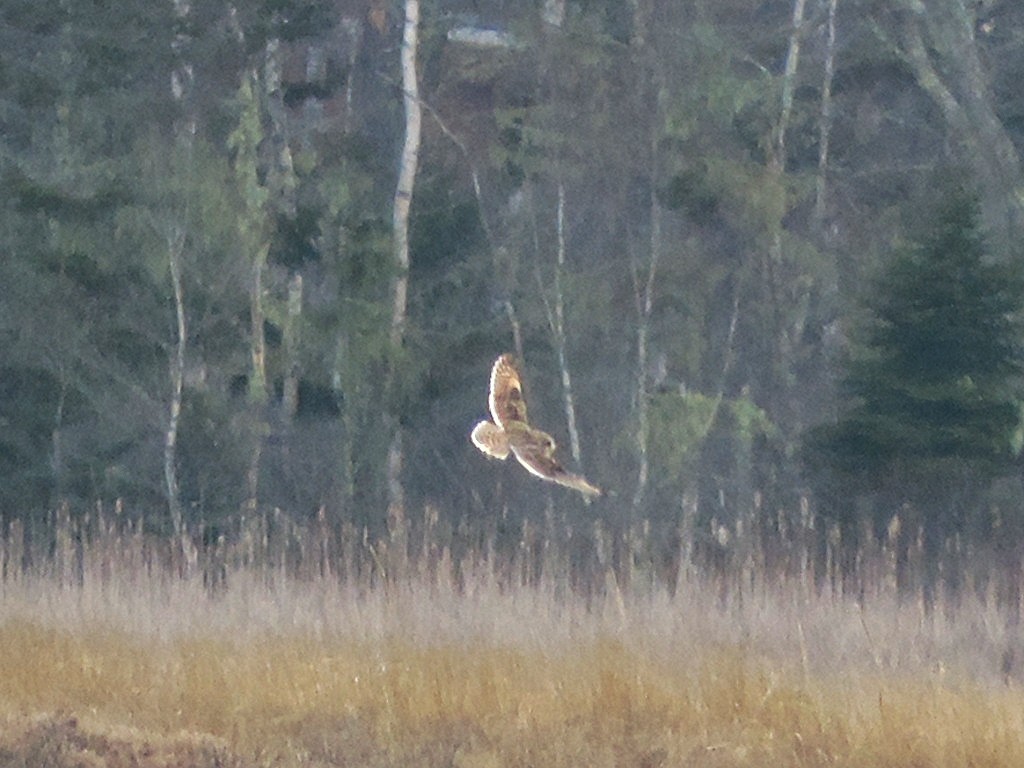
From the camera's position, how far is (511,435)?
694 centimetres

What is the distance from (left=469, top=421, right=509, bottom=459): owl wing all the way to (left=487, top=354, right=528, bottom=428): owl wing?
75mm

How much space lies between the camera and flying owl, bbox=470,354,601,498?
687 cm

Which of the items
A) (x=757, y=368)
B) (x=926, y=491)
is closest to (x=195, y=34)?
(x=757, y=368)

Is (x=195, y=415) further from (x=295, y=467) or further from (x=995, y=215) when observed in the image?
(x=995, y=215)

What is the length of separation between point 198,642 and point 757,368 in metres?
10.1

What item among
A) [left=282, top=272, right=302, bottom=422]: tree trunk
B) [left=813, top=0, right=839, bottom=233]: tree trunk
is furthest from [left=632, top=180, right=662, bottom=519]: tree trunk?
[left=282, top=272, right=302, bottom=422]: tree trunk

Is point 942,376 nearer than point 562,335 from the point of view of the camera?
Yes

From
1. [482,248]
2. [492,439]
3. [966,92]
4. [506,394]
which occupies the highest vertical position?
[966,92]

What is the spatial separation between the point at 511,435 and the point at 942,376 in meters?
7.22

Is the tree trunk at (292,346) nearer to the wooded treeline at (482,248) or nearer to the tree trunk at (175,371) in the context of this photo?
the wooded treeline at (482,248)

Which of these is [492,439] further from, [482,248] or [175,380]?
[482,248]

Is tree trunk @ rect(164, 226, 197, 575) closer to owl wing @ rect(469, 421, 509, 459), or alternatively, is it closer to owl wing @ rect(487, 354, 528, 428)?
owl wing @ rect(487, 354, 528, 428)

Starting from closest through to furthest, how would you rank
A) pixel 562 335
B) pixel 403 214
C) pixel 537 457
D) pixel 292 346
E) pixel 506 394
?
pixel 537 457 < pixel 506 394 < pixel 562 335 < pixel 292 346 < pixel 403 214

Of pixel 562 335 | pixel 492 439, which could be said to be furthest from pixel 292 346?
pixel 492 439
